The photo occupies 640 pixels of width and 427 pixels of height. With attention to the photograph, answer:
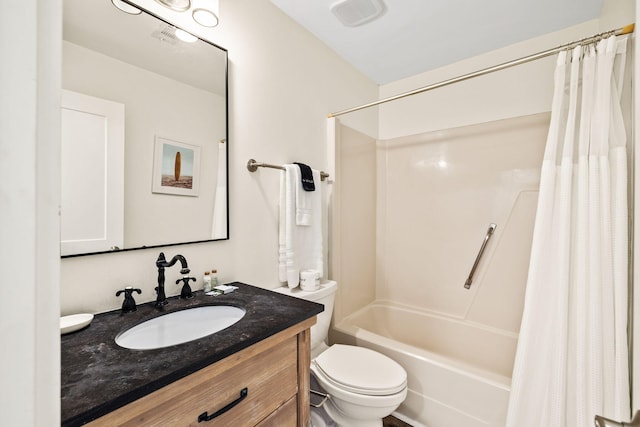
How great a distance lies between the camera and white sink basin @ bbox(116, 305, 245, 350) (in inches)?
36.2

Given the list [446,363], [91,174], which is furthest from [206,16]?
[446,363]

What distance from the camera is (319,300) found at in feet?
5.23

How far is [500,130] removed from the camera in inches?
80.3

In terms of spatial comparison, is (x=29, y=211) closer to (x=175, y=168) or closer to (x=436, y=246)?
(x=175, y=168)

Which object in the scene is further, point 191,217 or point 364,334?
point 364,334

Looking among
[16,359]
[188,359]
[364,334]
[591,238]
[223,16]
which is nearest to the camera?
[16,359]

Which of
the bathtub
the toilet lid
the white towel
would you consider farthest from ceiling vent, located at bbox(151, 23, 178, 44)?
the bathtub

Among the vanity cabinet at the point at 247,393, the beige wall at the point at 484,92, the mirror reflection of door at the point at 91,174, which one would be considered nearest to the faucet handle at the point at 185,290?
the mirror reflection of door at the point at 91,174

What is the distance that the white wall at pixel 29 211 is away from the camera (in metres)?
0.22

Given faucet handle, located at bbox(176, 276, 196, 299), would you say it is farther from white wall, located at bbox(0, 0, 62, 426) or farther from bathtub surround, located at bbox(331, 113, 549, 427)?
bathtub surround, located at bbox(331, 113, 549, 427)

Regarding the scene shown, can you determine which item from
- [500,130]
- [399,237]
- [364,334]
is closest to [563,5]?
[500,130]

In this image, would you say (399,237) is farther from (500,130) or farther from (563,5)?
(563,5)

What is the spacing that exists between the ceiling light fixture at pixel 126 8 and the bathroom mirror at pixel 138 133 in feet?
0.05

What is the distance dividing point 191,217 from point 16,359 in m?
1.07
